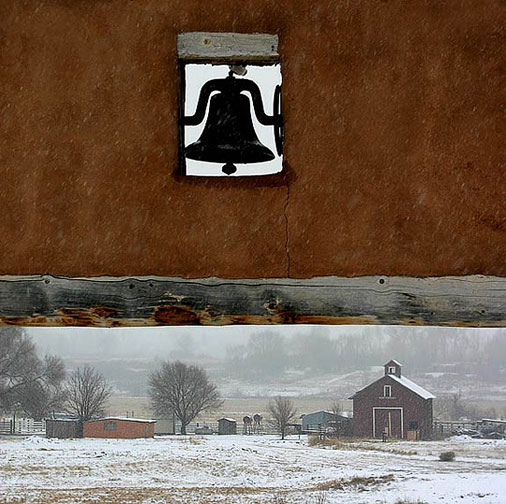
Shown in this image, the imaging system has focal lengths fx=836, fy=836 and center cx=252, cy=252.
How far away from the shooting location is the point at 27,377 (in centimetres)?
1941

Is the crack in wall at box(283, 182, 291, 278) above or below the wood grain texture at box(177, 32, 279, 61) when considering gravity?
below

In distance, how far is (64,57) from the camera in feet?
12.0

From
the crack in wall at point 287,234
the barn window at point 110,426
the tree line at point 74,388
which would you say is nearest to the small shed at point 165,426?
the tree line at point 74,388

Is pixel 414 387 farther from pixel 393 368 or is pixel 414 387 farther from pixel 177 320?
pixel 177 320

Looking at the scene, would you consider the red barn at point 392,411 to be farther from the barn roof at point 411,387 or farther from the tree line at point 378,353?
the tree line at point 378,353

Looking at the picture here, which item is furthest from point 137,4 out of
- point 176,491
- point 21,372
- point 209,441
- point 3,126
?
point 21,372

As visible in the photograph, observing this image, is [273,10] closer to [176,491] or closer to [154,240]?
[154,240]

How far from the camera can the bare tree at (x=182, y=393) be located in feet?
63.1

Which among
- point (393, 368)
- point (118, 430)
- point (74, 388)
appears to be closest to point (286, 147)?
point (118, 430)

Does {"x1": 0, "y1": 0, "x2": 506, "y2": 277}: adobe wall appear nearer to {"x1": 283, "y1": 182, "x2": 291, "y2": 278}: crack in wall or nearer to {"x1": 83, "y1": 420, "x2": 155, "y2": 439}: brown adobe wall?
{"x1": 283, "y1": 182, "x2": 291, "y2": 278}: crack in wall

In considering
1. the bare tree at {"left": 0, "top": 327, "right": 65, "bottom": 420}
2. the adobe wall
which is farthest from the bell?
the bare tree at {"left": 0, "top": 327, "right": 65, "bottom": 420}

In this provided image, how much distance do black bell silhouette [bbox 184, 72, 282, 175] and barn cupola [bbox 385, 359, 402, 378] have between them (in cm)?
1671

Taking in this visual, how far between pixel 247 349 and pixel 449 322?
18.0 meters

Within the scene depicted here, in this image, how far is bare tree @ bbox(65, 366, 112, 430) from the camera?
739 inches
